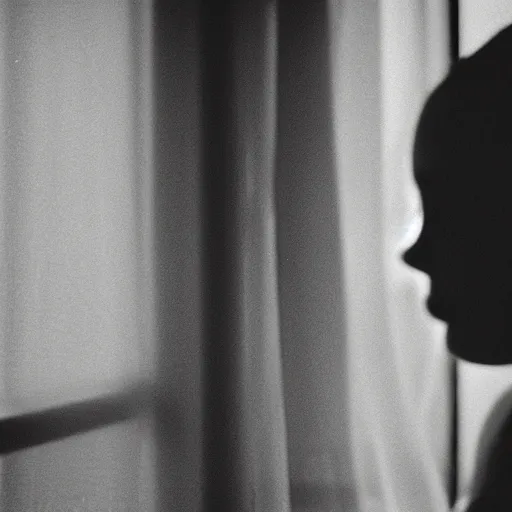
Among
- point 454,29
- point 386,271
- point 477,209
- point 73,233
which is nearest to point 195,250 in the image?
point 73,233

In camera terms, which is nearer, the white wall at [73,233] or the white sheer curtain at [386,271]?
the white wall at [73,233]

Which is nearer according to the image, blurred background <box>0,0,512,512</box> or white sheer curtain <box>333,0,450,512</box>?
blurred background <box>0,0,512,512</box>

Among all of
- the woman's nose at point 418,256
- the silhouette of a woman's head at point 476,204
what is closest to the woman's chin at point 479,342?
the silhouette of a woman's head at point 476,204

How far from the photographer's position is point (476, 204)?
96 cm

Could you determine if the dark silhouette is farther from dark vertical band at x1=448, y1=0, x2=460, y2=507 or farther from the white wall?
the white wall

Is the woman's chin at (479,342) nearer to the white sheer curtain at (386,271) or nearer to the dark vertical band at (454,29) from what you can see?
the white sheer curtain at (386,271)

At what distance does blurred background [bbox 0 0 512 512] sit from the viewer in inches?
33.2

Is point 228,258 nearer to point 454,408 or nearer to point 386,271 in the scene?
point 386,271

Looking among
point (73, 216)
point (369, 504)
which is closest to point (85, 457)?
point (73, 216)

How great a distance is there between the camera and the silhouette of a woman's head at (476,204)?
3.12ft

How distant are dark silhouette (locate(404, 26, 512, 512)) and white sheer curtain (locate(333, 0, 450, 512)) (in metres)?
0.04

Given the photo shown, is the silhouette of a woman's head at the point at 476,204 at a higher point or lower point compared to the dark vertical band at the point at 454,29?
lower

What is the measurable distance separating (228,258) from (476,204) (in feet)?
1.21

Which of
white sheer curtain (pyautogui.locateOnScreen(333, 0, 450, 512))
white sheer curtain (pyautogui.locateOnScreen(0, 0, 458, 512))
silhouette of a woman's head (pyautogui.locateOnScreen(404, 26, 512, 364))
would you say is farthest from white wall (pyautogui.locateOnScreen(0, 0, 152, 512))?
silhouette of a woman's head (pyautogui.locateOnScreen(404, 26, 512, 364))
